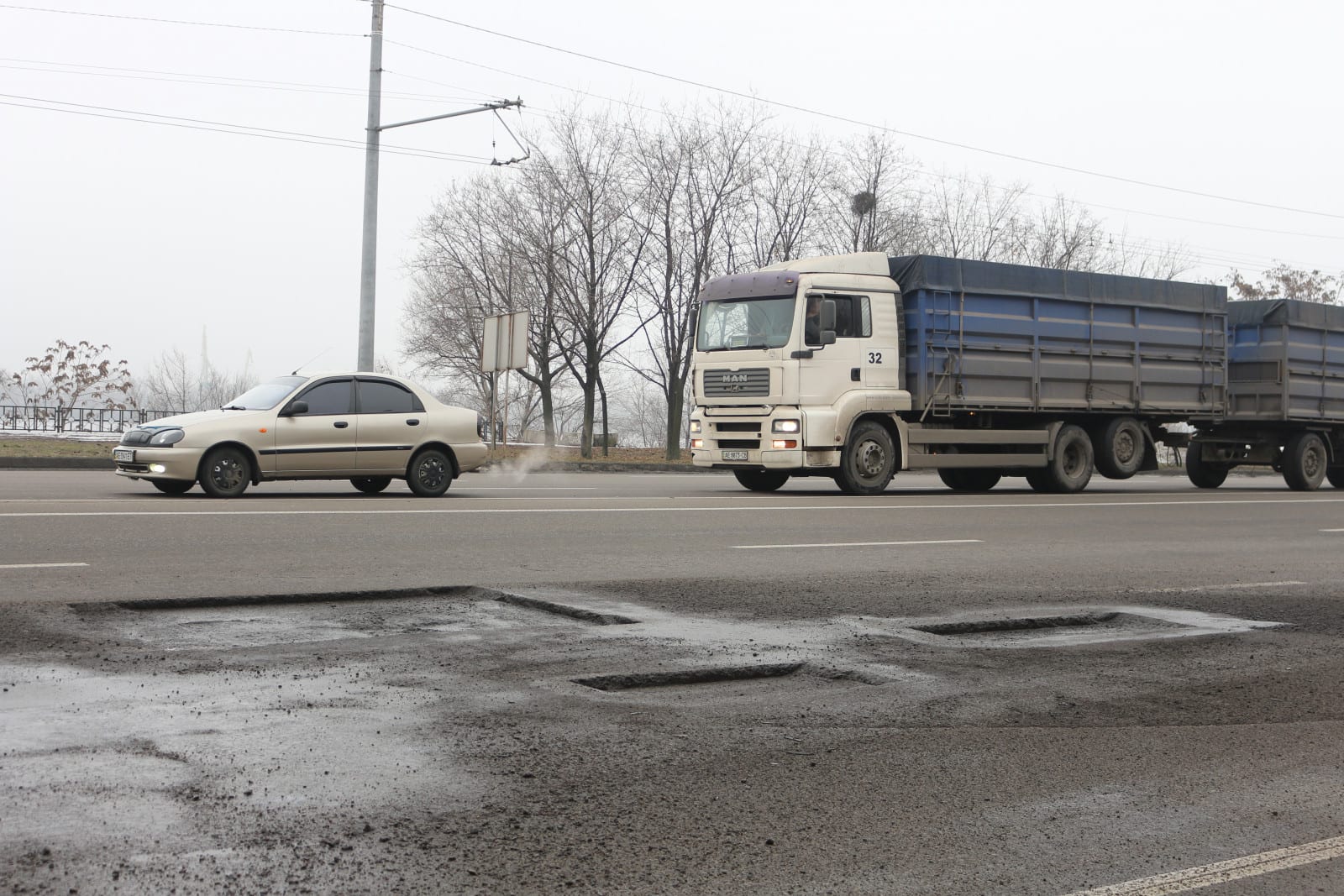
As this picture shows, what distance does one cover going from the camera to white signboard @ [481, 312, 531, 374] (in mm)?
28781

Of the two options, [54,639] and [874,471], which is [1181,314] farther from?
[54,639]

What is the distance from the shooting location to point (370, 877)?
332 cm

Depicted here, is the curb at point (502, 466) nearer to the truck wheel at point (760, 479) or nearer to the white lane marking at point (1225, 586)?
the truck wheel at point (760, 479)

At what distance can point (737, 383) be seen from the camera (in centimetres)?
1961

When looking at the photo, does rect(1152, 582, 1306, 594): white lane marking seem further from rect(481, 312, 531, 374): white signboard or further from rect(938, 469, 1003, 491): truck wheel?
rect(481, 312, 531, 374): white signboard

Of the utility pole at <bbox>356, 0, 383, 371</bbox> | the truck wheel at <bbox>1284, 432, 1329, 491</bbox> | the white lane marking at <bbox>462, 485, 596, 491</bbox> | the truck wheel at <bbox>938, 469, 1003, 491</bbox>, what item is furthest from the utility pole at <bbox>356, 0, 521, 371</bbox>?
the truck wheel at <bbox>1284, 432, 1329, 491</bbox>

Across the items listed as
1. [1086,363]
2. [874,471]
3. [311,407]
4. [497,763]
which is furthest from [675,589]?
[1086,363]

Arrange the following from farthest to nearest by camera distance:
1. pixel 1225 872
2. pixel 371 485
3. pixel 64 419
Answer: pixel 64 419, pixel 371 485, pixel 1225 872

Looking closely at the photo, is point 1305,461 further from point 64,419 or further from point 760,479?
point 64,419

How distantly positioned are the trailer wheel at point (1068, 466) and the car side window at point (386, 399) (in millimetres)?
10213

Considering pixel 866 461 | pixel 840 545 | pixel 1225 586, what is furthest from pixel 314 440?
pixel 1225 586

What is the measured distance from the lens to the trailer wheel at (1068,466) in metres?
21.6

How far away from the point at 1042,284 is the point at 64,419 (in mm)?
29968

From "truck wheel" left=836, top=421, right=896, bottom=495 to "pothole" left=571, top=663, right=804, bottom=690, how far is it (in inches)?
531
